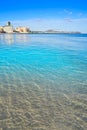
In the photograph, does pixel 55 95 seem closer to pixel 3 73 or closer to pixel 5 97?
pixel 5 97

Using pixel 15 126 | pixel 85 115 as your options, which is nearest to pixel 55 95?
pixel 85 115

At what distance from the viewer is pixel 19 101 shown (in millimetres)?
7188

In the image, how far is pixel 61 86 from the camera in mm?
9180

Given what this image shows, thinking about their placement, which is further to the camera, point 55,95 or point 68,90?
point 68,90

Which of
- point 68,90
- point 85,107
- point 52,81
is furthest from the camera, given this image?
point 52,81

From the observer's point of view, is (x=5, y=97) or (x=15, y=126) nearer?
(x=15, y=126)

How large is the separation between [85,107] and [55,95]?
1.54m

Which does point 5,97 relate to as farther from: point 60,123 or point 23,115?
point 60,123

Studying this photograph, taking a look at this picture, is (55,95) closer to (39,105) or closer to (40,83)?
(39,105)

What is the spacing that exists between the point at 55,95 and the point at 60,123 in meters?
2.37

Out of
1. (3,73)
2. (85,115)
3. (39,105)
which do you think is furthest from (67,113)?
(3,73)

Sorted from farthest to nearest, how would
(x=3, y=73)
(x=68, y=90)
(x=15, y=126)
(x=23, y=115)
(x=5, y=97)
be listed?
(x=3, y=73) < (x=68, y=90) < (x=5, y=97) < (x=23, y=115) < (x=15, y=126)

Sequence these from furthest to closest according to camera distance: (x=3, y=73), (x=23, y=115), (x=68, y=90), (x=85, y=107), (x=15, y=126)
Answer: (x=3, y=73)
(x=68, y=90)
(x=85, y=107)
(x=23, y=115)
(x=15, y=126)

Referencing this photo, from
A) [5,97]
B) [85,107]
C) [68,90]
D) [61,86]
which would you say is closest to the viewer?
[85,107]
